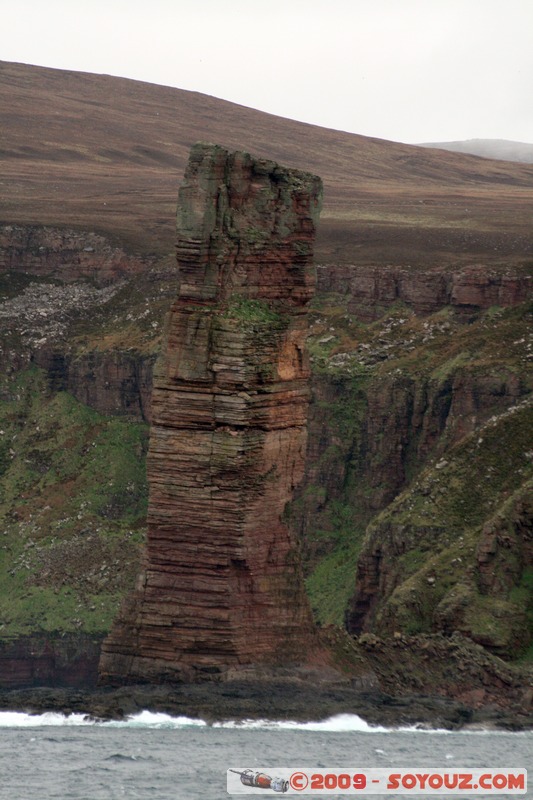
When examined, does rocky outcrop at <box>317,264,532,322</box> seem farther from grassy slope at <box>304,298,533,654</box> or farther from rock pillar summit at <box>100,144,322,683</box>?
rock pillar summit at <box>100,144,322,683</box>

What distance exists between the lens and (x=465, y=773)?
72125 mm

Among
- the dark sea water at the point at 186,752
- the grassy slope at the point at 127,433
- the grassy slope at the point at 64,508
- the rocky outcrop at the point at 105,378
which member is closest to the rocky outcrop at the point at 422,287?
the grassy slope at the point at 127,433

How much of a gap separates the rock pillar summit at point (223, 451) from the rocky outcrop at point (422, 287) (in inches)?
2019

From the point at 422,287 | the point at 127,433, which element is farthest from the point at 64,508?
the point at 422,287

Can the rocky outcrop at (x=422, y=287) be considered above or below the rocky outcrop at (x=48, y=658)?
above

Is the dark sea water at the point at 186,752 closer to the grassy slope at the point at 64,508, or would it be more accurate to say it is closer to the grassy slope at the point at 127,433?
the grassy slope at the point at 127,433

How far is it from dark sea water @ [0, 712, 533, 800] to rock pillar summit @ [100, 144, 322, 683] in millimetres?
3985

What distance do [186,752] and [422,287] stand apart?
71.2 meters

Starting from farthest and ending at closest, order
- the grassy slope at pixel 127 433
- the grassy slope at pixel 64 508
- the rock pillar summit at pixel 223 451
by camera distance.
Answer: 1. the grassy slope at pixel 64 508
2. the grassy slope at pixel 127 433
3. the rock pillar summit at pixel 223 451

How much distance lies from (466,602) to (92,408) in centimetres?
6199

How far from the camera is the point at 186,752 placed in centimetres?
7275

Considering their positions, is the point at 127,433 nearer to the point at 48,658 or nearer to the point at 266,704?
the point at 48,658

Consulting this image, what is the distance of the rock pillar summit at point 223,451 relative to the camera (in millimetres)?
80250

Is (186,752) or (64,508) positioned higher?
(186,752)
